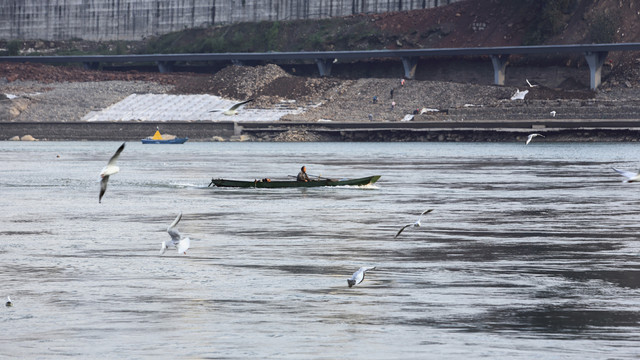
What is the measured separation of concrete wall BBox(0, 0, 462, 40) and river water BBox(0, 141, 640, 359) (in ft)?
381

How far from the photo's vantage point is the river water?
19.4 meters

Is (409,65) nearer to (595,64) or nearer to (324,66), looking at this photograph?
(324,66)

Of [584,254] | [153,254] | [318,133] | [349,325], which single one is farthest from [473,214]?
[318,133]

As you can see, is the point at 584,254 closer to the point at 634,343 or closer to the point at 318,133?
the point at 634,343

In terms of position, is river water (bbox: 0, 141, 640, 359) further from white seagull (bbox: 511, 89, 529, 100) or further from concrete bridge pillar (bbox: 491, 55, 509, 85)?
concrete bridge pillar (bbox: 491, 55, 509, 85)

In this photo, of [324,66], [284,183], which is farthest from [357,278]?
[324,66]

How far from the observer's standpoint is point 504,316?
21.5m

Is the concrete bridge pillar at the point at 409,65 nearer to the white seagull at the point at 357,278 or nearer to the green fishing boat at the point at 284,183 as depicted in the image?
the green fishing boat at the point at 284,183

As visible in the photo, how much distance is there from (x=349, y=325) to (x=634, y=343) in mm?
4938

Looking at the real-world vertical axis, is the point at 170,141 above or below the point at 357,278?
below

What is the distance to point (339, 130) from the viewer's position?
451 ft

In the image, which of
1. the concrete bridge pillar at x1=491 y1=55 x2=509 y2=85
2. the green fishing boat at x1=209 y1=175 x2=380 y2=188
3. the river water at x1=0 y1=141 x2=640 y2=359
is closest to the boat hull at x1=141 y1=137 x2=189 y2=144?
the concrete bridge pillar at x1=491 y1=55 x2=509 y2=85

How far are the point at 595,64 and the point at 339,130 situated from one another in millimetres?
30685

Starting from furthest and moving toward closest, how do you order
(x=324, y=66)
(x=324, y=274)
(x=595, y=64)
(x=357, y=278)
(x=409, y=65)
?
(x=324, y=66), (x=409, y=65), (x=595, y=64), (x=324, y=274), (x=357, y=278)
